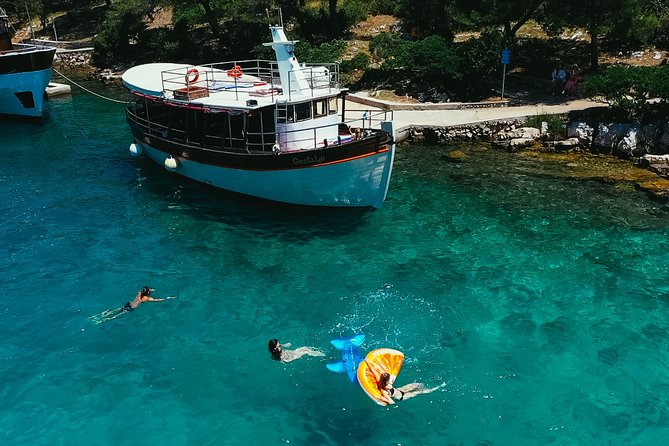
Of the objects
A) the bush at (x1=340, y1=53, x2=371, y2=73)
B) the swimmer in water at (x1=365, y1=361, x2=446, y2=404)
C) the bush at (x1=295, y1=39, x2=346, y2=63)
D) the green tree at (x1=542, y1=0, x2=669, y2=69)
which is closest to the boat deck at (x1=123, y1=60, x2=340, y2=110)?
the bush at (x1=295, y1=39, x2=346, y2=63)

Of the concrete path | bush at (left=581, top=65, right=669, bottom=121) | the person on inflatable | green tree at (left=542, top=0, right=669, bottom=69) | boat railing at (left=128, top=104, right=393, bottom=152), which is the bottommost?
the person on inflatable

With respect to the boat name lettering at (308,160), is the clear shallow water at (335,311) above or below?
below

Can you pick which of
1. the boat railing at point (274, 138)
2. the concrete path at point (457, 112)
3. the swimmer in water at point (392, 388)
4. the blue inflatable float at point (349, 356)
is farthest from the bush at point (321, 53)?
the swimmer in water at point (392, 388)

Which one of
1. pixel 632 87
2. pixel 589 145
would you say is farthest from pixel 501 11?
pixel 589 145

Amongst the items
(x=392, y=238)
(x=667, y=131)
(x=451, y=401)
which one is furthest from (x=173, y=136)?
(x=667, y=131)

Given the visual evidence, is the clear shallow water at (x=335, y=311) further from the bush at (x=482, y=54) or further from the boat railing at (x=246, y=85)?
the bush at (x=482, y=54)

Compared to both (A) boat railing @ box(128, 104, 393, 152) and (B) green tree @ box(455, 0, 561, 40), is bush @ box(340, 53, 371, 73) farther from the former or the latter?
(A) boat railing @ box(128, 104, 393, 152)
